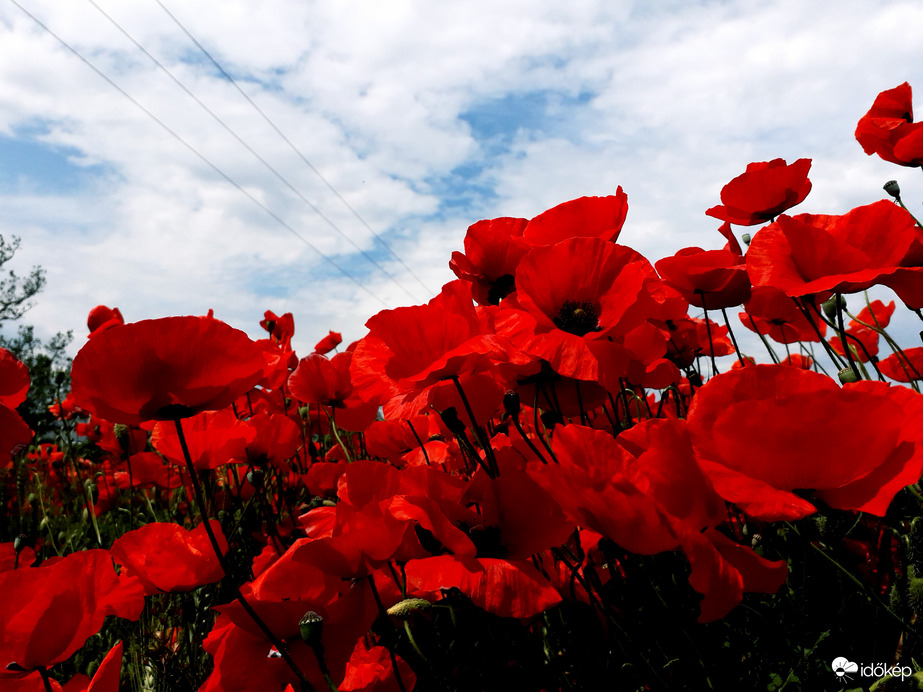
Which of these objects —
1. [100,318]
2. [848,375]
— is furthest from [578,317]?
[100,318]

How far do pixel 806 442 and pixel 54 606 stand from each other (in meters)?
1.01

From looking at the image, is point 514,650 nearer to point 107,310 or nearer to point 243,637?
point 243,637

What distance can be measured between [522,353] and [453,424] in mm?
230

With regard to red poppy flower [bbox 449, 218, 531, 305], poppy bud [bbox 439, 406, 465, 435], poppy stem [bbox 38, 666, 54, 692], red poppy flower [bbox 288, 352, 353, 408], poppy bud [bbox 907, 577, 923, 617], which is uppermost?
red poppy flower [bbox 288, 352, 353, 408]

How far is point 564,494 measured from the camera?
22.4 inches

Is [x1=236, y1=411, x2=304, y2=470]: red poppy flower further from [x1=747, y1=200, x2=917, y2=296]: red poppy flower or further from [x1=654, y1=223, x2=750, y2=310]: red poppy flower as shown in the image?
[x1=747, y1=200, x2=917, y2=296]: red poppy flower

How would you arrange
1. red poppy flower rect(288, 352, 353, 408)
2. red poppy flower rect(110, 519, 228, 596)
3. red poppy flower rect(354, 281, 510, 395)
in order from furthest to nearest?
red poppy flower rect(288, 352, 353, 408) → red poppy flower rect(110, 519, 228, 596) → red poppy flower rect(354, 281, 510, 395)

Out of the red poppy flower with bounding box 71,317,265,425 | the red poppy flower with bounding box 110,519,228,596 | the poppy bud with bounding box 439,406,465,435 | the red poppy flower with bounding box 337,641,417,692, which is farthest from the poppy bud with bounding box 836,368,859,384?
the red poppy flower with bounding box 110,519,228,596

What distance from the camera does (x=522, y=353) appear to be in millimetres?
746

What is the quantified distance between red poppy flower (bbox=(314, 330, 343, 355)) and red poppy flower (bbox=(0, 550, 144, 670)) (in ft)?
7.09

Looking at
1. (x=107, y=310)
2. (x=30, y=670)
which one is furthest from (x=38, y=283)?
(x=30, y=670)

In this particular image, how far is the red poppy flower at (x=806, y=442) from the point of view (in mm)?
519

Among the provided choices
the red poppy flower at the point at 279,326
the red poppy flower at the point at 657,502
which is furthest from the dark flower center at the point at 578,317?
the red poppy flower at the point at 279,326

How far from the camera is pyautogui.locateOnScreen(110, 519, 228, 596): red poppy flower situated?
41.8 inches
